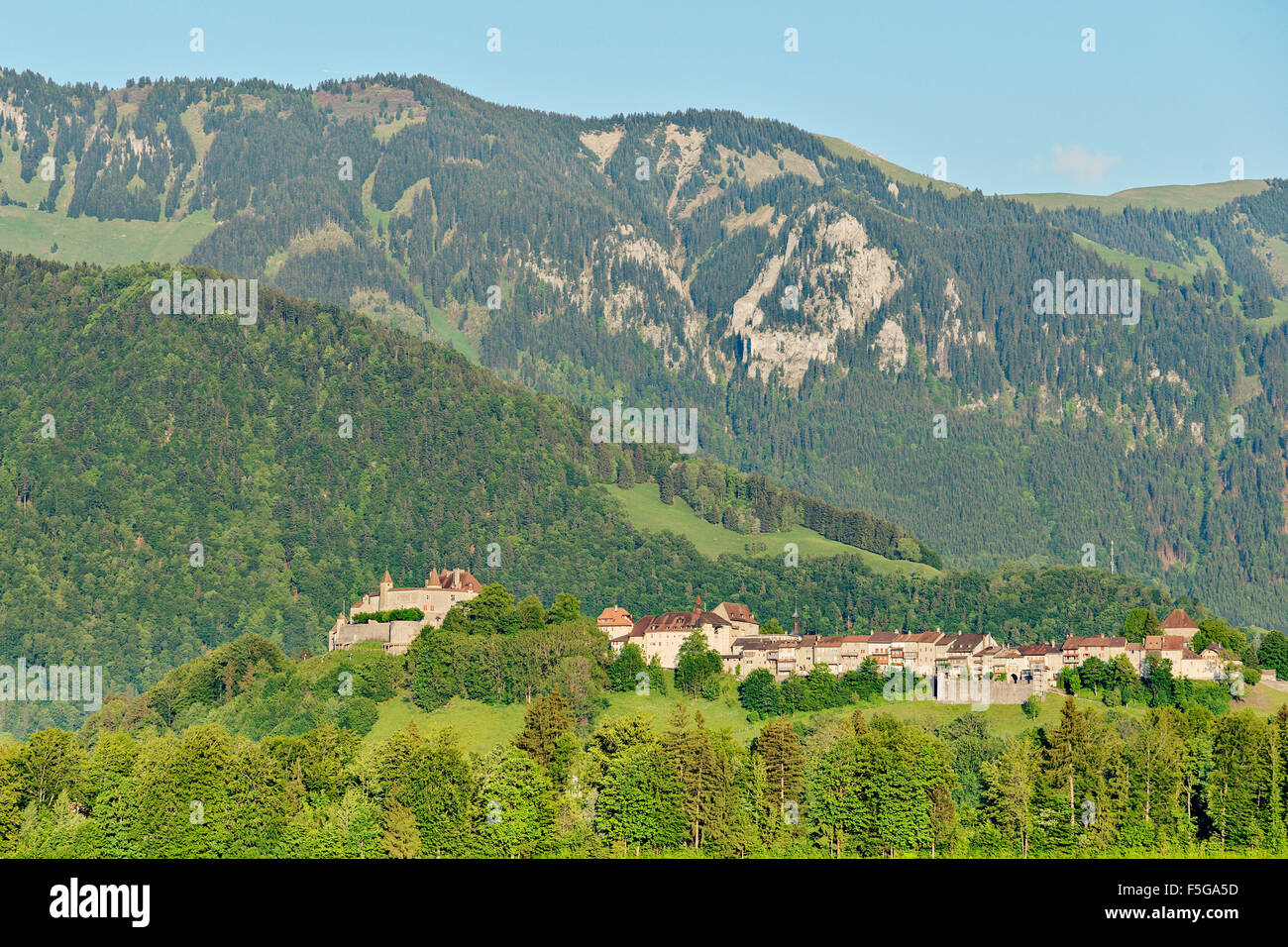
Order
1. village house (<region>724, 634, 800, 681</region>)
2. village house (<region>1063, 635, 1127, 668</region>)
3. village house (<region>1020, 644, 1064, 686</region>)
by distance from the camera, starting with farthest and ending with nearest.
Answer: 1. village house (<region>724, 634, 800, 681</region>)
2. village house (<region>1063, 635, 1127, 668</region>)
3. village house (<region>1020, 644, 1064, 686</region>)

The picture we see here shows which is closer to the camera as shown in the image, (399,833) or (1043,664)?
(399,833)

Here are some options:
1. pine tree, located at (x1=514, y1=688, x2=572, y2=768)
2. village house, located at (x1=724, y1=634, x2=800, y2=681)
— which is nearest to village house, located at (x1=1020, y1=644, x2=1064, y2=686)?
village house, located at (x1=724, y1=634, x2=800, y2=681)

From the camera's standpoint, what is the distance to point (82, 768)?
12794cm

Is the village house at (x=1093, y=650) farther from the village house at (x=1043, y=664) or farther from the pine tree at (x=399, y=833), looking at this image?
the pine tree at (x=399, y=833)

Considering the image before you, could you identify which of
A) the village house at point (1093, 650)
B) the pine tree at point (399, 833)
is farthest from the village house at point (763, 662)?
the pine tree at point (399, 833)

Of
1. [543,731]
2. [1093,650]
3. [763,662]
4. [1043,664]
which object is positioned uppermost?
[543,731]

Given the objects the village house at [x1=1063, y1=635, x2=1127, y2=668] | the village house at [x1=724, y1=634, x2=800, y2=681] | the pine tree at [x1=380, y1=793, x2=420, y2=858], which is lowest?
the pine tree at [x1=380, y1=793, x2=420, y2=858]

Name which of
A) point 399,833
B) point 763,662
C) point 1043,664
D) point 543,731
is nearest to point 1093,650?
point 1043,664

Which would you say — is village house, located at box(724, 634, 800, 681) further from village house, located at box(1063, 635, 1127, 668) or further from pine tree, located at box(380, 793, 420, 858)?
pine tree, located at box(380, 793, 420, 858)

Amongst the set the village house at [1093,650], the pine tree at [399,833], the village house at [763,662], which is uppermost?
the village house at [1093,650]

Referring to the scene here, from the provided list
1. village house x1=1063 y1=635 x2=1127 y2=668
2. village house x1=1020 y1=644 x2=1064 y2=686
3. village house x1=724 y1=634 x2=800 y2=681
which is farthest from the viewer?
village house x1=724 y1=634 x2=800 y2=681

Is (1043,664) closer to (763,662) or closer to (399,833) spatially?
(763,662)
